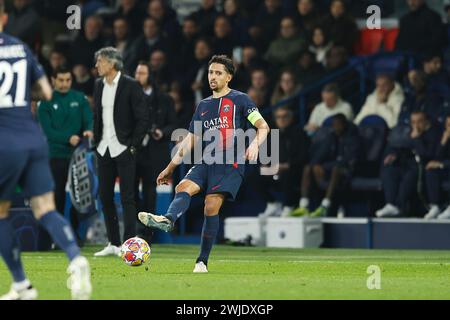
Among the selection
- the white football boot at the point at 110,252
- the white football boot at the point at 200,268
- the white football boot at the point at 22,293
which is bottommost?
the white football boot at the point at 110,252

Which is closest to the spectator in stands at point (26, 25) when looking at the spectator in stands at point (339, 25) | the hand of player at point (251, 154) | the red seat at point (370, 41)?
the spectator in stands at point (339, 25)

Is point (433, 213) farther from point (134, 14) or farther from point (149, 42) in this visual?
point (134, 14)

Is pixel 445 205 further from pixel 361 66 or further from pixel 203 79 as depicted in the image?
pixel 203 79

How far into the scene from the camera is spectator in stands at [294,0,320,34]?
67.0 ft

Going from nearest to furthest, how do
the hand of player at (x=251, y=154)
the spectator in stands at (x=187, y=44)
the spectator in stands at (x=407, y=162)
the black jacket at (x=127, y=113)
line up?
the hand of player at (x=251, y=154), the black jacket at (x=127, y=113), the spectator in stands at (x=407, y=162), the spectator in stands at (x=187, y=44)

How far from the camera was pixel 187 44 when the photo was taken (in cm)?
2103

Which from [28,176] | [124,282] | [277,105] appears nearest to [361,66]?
A: [277,105]

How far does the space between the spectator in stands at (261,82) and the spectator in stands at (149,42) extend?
2.08m

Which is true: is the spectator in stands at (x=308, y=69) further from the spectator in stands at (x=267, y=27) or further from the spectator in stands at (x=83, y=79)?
the spectator in stands at (x=83, y=79)

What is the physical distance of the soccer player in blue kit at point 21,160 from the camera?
8.73 meters

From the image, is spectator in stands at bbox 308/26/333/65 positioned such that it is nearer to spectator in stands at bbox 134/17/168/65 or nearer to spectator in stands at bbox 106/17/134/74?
spectator in stands at bbox 134/17/168/65

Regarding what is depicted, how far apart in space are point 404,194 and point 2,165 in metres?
9.40

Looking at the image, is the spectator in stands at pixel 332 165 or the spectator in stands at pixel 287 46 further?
the spectator in stands at pixel 287 46

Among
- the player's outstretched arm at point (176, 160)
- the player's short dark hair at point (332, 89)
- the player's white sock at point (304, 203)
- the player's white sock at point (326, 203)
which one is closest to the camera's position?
the player's outstretched arm at point (176, 160)
